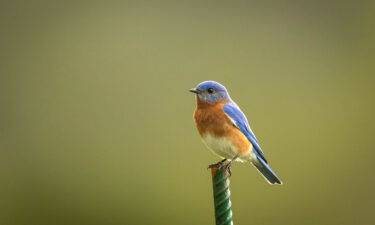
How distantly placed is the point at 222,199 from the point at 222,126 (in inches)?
58.4

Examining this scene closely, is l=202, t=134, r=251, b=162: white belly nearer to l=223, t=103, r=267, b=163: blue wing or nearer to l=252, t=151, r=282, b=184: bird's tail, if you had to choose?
l=223, t=103, r=267, b=163: blue wing

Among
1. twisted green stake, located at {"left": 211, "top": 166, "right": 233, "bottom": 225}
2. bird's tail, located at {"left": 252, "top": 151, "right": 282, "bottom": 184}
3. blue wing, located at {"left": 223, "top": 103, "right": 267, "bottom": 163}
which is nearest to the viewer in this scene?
twisted green stake, located at {"left": 211, "top": 166, "right": 233, "bottom": 225}

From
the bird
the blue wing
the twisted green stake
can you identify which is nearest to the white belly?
the bird

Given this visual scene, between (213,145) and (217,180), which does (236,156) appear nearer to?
(213,145)

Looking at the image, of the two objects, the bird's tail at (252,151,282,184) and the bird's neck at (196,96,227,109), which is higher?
the bird's neck at (196,96,227,109)

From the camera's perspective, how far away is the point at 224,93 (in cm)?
326

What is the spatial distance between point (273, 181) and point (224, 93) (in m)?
0.68

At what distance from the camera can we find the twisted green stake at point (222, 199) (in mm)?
1555

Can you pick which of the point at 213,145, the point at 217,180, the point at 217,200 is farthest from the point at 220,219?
the point at 213,145

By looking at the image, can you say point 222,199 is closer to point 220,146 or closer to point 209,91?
point 220,146

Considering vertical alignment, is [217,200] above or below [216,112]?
below

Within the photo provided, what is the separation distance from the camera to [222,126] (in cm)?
309

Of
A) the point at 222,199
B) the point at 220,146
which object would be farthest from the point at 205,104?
the point at 222,199

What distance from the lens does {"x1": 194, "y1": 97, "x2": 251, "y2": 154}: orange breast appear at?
3.08m
